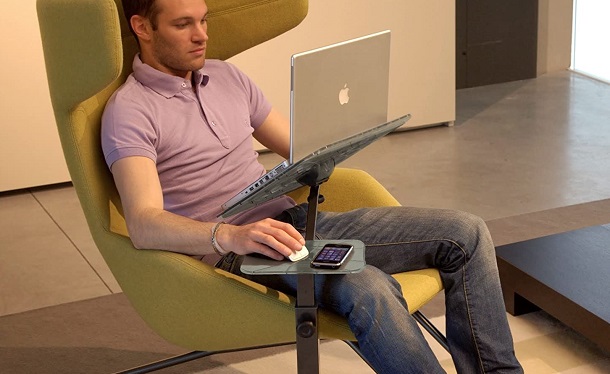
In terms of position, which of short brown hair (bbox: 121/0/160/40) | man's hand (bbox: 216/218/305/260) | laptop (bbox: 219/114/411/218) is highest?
short brown hair (bbox: 121/0/160/40)

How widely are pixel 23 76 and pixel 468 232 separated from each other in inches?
102

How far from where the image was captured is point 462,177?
4531 millimetres

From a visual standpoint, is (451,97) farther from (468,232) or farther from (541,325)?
(468,232)

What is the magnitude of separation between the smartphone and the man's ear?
710mm

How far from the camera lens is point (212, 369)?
9.62 feet

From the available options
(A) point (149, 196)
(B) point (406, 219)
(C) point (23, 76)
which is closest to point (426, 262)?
(B) point (406, 219)

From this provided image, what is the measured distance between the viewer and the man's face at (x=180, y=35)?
2510 millimetres

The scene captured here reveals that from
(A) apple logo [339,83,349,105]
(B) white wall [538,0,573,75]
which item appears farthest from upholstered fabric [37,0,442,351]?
(B) white wall [538,0,573,75]

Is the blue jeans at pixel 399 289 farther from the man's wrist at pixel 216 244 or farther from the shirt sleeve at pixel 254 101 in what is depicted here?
the shirt sleeve at pixel 254 101

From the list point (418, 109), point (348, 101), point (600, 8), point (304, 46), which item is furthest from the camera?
point (600, 8)

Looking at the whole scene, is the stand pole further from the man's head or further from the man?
the man's head

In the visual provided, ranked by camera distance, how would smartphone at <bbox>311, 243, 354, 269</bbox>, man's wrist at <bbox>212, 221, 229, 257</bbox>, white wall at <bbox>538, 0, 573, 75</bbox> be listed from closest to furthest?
1. smartphone at <bbox>311, 243, 354, 269</bbox>
2. man's wrist at <bbox>212, 221, 229, 257</bbox>
3. white wall at <bbox>538, 0, 573, 75</bbox>

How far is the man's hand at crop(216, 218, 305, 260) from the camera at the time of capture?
7.06 ft

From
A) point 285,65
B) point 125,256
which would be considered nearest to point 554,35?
point 285,65
